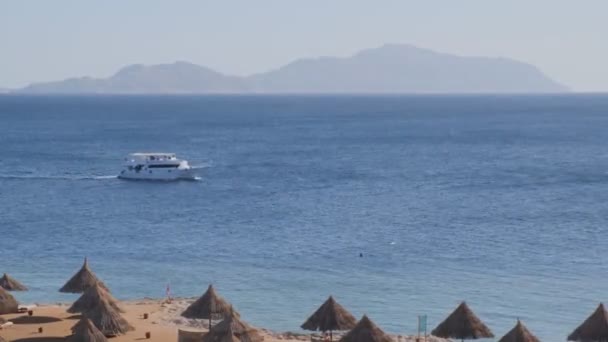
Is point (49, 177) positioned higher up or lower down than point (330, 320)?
lower down

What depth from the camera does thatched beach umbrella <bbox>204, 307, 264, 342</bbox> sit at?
30578mm

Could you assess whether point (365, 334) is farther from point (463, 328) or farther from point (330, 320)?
point (463, 328)

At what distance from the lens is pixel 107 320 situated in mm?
33281

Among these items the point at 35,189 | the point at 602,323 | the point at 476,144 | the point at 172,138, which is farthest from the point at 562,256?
the point at 172,138

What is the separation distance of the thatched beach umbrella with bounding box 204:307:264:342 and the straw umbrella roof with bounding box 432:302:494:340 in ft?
19.3

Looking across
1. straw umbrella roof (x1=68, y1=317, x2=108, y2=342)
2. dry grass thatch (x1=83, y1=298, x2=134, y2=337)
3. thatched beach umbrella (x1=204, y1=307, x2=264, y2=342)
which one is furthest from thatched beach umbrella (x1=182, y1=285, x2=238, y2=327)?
straw umbrella roof (x1=68, y1=317, x2=108, y2=342)

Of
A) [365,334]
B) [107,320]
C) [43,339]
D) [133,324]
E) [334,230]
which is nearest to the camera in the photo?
[365,334]

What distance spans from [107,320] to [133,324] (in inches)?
132

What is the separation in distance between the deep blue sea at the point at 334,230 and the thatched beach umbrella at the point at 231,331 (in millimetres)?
7014

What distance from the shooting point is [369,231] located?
6275cm

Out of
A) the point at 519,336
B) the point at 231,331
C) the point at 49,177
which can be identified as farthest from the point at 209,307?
the point at 49,177

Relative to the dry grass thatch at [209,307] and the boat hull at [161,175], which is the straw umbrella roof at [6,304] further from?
the boat hull at [161,175]

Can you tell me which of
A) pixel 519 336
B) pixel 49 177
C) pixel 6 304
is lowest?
pixel 49 177

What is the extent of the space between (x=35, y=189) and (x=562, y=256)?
49279 millimetres
